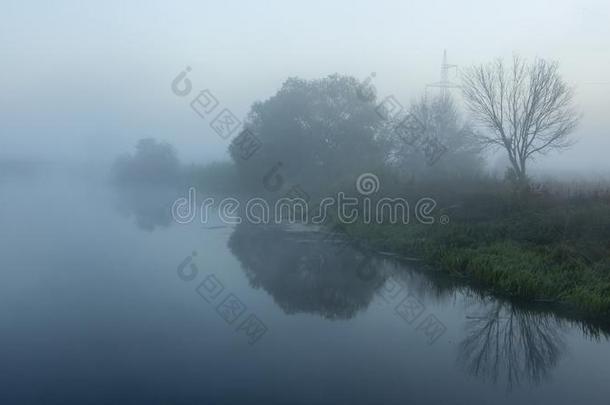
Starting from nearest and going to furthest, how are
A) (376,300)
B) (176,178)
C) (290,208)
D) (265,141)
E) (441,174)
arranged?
(376,300) < (441,174) < (290,208) < (265,141) < (176,178)

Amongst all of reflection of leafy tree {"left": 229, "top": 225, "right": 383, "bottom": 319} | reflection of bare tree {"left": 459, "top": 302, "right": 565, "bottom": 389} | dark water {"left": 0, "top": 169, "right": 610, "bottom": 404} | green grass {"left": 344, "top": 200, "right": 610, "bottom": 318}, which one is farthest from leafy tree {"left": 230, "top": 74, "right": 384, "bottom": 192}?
reflection of bare tree {"left": 459, "top": 302, "right": 565, "bottom": 389}

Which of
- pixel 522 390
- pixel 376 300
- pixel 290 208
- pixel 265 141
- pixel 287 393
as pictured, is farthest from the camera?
pixel 265 141

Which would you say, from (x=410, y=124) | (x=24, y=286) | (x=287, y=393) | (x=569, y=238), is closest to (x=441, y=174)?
(x=410, y=124)

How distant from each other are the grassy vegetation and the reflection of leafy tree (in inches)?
57.0

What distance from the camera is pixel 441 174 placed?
19.1 m

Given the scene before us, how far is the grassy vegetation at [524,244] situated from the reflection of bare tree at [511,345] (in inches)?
30.3

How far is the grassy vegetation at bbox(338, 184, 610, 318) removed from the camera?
937 centimetres

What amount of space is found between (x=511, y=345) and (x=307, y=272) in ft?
16.0

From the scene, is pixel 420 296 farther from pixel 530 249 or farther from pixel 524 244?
pixel 524 244

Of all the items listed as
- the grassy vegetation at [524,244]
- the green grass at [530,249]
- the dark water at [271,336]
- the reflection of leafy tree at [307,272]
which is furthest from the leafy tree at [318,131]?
the dark water at [271,336]

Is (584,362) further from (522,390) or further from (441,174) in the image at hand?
(441,174)

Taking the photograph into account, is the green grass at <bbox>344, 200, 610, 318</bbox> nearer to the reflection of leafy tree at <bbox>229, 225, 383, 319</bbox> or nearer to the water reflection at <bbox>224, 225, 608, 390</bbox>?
the water reflection at <bbox>224, 225, 608, 390</bbox>

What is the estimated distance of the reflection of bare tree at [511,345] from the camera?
263 inches

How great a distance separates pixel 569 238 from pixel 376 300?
435cm
